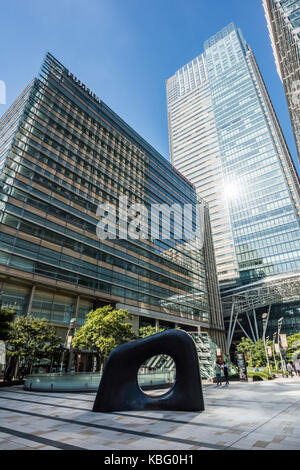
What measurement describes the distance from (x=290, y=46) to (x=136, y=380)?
124 feet

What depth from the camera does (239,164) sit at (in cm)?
8794

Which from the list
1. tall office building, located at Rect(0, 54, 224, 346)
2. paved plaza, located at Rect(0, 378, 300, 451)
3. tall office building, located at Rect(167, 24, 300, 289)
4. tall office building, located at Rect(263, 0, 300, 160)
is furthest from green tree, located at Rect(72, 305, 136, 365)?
tall office building, located at Rect(167, 24, 300, 289)

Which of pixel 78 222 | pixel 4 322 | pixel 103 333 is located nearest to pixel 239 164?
pixel 78 222

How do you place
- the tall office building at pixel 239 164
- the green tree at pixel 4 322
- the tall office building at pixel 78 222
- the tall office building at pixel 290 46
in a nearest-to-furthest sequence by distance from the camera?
the green tree at pixel 4 322 < the tall office building at pixel 290 46 < the tall office building at pixel 78 222 < the tall office building at pixel 239 164

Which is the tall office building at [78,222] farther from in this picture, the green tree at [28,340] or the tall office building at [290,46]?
the tall office building at [290,46]

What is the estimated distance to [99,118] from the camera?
49.2 m

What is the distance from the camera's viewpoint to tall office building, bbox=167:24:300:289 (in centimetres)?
7194

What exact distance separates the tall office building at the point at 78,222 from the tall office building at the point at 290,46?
28966 mm

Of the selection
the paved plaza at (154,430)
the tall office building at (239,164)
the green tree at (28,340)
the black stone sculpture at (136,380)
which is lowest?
the paved plaza at (154,430)

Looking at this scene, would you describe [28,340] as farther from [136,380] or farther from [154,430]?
[154,430]

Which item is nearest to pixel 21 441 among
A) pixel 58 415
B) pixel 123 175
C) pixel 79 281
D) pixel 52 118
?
pixel 58 415

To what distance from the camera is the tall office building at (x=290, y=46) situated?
25989mm

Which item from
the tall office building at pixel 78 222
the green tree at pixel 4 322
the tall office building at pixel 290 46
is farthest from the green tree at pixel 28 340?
the tall office building at pixel 290 46

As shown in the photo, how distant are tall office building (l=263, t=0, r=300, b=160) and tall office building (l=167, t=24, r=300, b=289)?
→ 4452 cm
